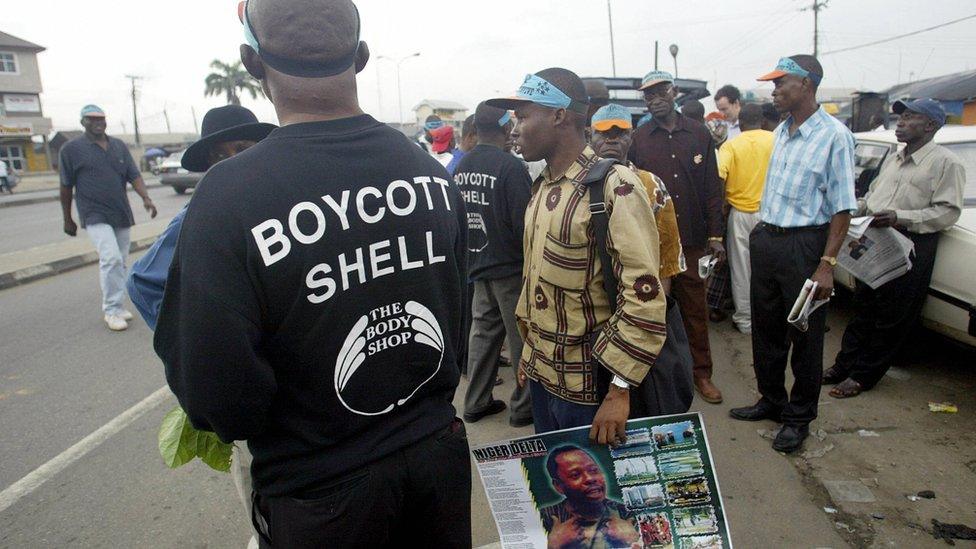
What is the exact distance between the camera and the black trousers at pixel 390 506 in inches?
50.6

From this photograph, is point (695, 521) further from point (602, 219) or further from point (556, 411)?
point (602, 219)

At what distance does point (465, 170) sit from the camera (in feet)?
12.3

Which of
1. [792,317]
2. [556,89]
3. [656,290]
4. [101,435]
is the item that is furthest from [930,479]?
[101,435]

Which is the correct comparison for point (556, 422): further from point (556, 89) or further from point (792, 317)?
point (792, 317)

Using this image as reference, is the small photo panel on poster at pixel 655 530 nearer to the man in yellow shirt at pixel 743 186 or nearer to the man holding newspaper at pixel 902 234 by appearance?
the man holding newspaper at pixel 902 234

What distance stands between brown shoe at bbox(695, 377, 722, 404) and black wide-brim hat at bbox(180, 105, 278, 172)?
320cm

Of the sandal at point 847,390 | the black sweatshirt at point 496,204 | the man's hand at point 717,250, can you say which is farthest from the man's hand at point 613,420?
the sandal at point 847,390

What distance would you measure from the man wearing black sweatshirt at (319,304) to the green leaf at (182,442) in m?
0.38

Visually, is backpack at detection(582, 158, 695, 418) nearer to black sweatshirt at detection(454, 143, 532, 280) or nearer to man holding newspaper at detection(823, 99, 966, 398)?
black sweatshirt at detection(454, 143, 532, 280)

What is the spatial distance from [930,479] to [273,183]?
336 cm

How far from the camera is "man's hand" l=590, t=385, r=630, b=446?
1.85 meters

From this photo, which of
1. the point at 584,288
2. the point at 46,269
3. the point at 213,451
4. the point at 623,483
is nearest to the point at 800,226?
the point at 584,288

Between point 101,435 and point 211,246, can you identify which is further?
point 101,435

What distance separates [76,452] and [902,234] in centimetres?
506
